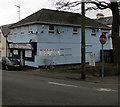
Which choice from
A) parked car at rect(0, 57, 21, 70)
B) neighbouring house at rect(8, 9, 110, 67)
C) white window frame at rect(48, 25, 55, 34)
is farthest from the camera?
white window frame at rect(48, 25, 55, 34)

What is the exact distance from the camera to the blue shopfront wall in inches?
1280

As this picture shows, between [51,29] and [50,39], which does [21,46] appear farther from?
[51,29]

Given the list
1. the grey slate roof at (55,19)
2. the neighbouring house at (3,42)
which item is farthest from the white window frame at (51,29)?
the neighbouring house at (3,42)

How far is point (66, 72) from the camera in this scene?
26.6 meters

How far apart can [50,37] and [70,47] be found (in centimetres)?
350

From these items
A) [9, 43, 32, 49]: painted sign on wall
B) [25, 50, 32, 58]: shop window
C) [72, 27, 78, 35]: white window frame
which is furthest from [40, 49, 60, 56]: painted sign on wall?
[72, 27, 78, 35]: white window frame

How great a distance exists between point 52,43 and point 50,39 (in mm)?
589

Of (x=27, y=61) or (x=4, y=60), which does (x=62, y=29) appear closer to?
(x=27, y=61)

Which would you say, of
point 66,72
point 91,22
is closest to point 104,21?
point 91,22

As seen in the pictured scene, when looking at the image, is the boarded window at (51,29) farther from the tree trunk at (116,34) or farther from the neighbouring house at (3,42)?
the neighbouring house at (3,42)

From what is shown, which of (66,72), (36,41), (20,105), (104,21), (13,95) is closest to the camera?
(20,105)

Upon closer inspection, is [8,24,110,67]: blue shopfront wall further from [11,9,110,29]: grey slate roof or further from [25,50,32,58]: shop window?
[11,9,110,29]: grey slate roof

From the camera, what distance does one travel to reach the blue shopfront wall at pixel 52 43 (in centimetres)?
3250

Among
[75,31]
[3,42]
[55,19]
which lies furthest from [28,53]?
[3,42]
